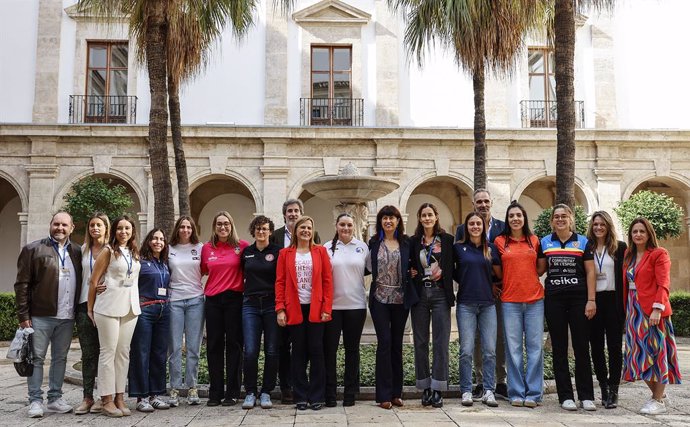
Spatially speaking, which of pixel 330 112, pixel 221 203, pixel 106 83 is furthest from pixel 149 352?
pixel 221 203

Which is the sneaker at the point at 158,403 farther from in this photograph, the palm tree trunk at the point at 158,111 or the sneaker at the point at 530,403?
the palm tree trunk at the point at 158,111

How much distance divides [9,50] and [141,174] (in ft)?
16.2

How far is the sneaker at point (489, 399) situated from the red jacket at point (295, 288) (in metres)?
1.62

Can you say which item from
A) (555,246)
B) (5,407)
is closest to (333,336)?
(555,246)

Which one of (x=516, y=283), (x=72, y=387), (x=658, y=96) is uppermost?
(x=658, y=96)

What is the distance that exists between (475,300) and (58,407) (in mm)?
3760

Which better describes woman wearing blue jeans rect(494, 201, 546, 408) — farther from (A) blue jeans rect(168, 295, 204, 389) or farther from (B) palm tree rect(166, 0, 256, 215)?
(B) palm tree rect(166, 0, 256, 215)

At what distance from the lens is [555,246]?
536 centimetres

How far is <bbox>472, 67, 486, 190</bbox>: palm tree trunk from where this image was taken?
10492 mm

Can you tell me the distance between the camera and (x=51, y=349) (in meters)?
5.23

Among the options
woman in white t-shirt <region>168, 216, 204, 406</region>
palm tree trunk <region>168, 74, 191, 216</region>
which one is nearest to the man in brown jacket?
woman in white t-shirt <region>168, 216, 204, 406</region>

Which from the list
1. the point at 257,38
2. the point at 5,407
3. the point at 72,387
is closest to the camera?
the point at 5,407

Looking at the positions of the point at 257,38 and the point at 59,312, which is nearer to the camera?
the point at 59,312

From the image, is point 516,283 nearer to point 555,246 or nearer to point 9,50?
point 555,246
